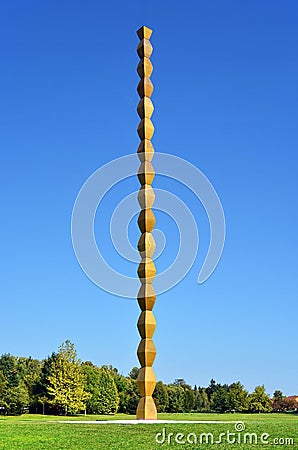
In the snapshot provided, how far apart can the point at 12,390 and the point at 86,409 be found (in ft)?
16.2

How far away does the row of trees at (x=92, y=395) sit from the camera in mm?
32125

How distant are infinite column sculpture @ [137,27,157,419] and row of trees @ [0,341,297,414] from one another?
55.0 ft

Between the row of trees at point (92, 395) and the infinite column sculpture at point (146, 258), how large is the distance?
1677 cm

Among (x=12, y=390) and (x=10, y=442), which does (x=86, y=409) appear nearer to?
(x=12, y=390)

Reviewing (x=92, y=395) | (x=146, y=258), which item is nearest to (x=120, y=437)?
(x=146, y=258)

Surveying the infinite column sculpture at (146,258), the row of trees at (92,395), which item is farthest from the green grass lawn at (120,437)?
the row of trees at (92,395)

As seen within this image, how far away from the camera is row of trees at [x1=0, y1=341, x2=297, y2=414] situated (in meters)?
32.1

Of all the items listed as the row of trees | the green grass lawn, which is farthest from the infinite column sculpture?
the row of trees

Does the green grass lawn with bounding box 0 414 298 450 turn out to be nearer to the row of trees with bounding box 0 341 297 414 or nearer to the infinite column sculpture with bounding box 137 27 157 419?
the infinite column sculpture with bounding box 137 27 157 419

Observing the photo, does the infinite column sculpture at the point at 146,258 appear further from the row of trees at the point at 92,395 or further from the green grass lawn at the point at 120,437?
the row of trees at the point at 92,395

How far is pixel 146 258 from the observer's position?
54.3 feet

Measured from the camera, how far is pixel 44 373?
35375mm

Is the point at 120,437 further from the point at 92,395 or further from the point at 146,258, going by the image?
the point at 92,395

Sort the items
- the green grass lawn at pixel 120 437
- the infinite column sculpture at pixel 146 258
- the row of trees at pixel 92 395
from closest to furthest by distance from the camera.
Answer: the green grass lawn at pixel 120 437, the infinite column sculpture at pixel 146 258, the row of trees at pixel 92 395
